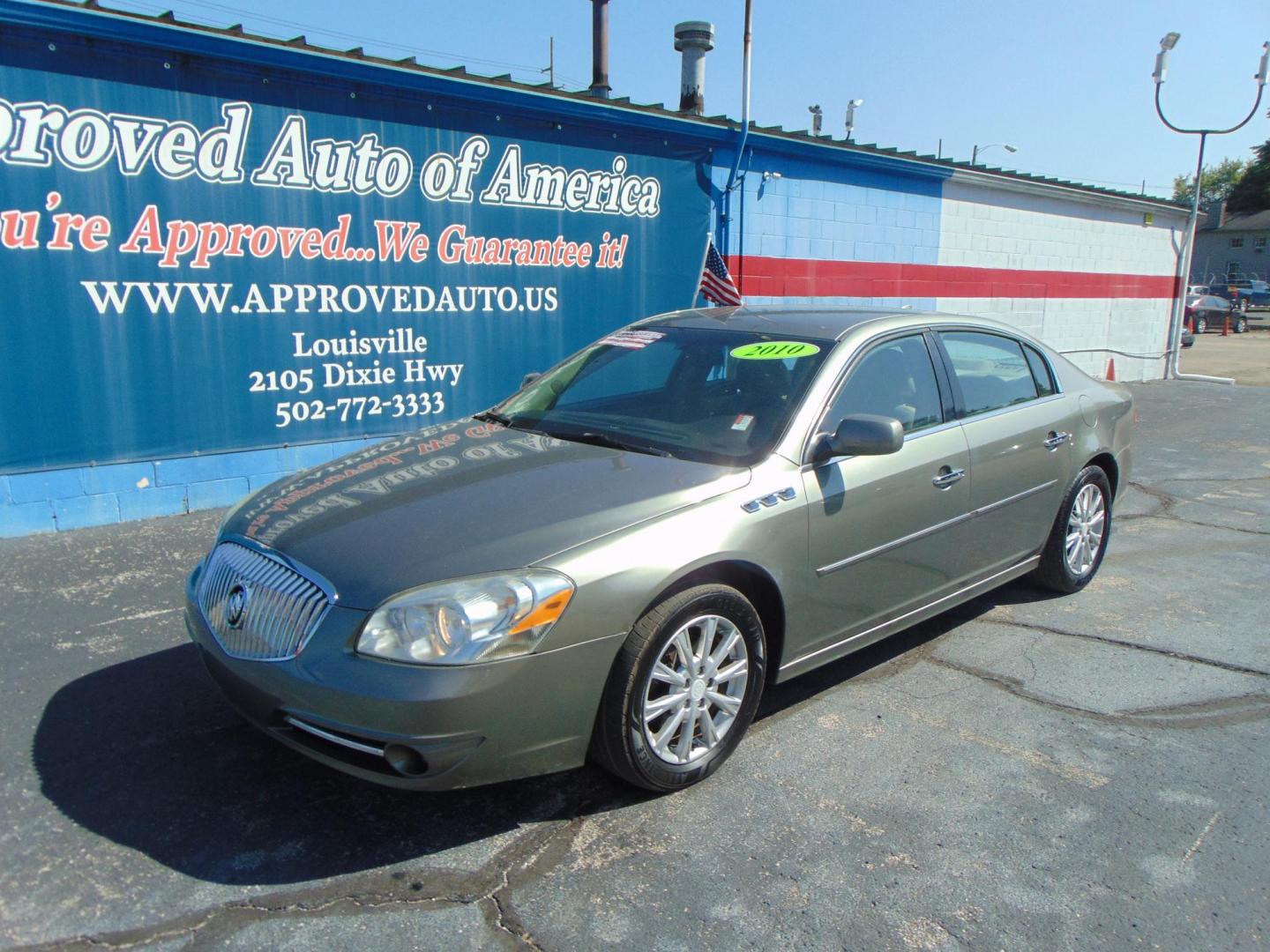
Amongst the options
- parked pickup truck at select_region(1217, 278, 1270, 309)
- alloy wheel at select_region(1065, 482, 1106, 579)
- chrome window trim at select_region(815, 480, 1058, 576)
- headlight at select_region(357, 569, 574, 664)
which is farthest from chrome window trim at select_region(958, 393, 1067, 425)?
parked pickup truck at select_region(1217, 278, 1270, 309)

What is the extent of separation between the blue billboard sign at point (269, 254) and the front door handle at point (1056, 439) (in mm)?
4864

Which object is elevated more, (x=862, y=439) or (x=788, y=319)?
(x=788, y=319)

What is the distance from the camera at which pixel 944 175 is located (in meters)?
12.5

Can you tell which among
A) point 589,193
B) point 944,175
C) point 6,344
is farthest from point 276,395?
point 944,175

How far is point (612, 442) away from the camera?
3.79m

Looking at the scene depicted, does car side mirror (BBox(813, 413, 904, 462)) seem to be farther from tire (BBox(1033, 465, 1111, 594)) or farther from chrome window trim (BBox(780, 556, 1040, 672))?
tire (BBox(1033, 465, 1111, 594))

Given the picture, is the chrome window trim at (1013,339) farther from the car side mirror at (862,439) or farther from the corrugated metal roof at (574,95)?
the corrugated metal roof at (574,95)

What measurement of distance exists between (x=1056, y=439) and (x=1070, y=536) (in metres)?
0.61

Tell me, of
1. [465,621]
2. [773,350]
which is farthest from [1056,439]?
[465,621]

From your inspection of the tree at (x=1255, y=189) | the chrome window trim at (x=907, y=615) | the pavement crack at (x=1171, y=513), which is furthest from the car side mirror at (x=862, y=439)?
the tree at (x=1255, y=189)

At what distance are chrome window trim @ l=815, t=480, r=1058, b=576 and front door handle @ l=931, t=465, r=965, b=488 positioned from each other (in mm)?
163

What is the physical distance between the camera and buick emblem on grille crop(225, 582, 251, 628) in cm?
305

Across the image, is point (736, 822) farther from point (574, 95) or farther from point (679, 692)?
point (574, 95)

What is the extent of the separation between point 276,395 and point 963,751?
5553mm
